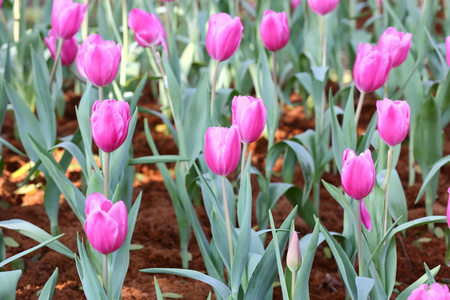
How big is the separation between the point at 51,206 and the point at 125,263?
0.59m

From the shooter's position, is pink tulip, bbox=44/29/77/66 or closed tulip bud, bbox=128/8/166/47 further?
pink tulip, bbox=44/29/77/66

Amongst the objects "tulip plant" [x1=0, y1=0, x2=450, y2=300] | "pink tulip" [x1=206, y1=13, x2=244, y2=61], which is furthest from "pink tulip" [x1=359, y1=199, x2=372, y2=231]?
"pink tulip" [x1=206, y1=13, x2=244, y2=61]

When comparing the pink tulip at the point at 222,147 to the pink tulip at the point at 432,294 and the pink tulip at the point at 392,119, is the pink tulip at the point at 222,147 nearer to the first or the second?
the pink tulip at the point at 392,119

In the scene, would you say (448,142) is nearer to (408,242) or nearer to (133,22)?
(408,242)

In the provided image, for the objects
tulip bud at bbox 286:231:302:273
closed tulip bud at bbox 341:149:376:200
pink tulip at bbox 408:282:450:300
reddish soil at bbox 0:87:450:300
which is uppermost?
closed tulip bud at bbox 341:149:376:200

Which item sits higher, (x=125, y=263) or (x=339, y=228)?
(x=125, y=263)

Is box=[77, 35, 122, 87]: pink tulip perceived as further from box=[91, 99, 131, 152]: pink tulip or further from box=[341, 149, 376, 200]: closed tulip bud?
box=[341, 149, 376, 200]: closed tulip bud

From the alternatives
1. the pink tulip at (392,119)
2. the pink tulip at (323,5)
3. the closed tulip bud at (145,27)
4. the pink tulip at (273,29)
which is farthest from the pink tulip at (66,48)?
the pink tulip at (392,119)

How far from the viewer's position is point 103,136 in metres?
1.16

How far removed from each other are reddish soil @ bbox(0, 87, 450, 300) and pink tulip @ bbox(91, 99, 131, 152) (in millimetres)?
478

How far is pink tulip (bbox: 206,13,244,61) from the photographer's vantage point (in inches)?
56.9

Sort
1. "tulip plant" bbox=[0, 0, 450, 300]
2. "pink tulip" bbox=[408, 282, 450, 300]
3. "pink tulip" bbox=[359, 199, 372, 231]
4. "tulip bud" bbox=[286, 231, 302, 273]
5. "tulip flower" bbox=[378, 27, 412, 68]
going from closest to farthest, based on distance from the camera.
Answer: "pink tulip" bbox=[408, 282, 450, 300], "tulip bud" bbox=[286, 231, 302, 273], "tulip plant" bbox=[0, 0, 450, 300], "pink tulip" bbox=[359, 199, 372, 231], "tulip flower" bbox=[378, 27, 412, 68]

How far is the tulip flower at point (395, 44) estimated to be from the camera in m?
1.54

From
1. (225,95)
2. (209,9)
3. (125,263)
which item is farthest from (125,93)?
(125,263)
